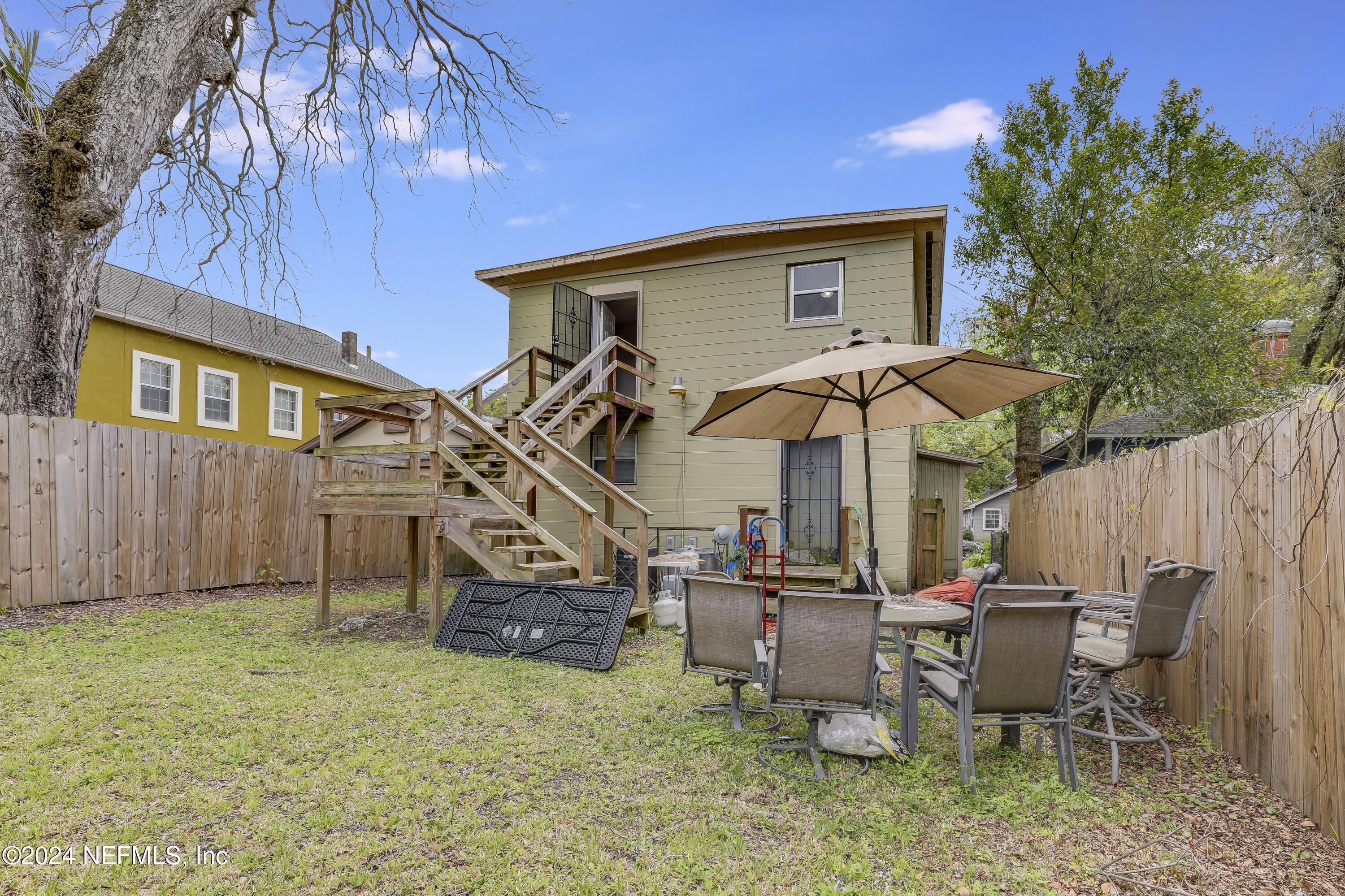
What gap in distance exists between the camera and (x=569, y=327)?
1159cm

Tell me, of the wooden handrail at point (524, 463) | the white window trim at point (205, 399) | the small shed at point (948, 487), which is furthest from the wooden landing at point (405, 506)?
the white window trim at point (205, 399)

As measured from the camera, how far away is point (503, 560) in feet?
20.3

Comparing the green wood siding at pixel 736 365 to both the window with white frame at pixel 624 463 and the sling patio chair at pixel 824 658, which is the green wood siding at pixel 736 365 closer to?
the window with white frame at pixel 624 463

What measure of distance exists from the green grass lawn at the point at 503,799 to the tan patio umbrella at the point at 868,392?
5.68ft

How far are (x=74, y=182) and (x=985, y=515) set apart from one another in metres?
38.5

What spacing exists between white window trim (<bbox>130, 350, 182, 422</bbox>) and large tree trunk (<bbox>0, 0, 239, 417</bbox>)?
8.23 metres

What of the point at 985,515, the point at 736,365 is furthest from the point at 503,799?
the point at 985,515

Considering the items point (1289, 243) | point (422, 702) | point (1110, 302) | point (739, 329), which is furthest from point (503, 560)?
point (1289, 243)

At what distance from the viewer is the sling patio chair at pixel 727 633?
12.2 feet

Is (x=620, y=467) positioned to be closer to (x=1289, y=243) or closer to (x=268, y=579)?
(x=268, y=579)

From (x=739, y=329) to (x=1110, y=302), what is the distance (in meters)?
6.73

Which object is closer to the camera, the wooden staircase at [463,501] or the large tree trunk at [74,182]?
the wooden staircase at [463,501]

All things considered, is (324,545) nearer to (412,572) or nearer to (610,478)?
(412,572)

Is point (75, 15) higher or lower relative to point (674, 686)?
higher
